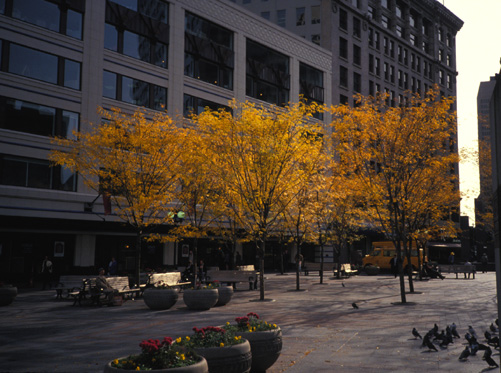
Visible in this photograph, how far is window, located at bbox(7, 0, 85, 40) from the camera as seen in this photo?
3064cm

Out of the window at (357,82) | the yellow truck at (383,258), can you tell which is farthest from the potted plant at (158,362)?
the window at (357,82)

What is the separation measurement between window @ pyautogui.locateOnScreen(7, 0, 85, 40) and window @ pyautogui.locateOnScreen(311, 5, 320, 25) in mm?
32123

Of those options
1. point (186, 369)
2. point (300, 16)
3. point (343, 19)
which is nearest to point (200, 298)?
point (186, 369)

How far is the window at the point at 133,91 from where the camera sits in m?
34.9

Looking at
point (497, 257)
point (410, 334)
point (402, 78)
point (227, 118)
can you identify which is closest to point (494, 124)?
point (497, 257)

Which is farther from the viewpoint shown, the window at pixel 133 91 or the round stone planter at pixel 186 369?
the window at pixel 133 91

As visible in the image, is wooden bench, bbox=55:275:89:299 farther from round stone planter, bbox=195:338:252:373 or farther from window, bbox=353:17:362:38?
window, bbox=353:17:362:38

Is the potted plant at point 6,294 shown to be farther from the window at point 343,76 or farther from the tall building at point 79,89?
the window at point 343,76

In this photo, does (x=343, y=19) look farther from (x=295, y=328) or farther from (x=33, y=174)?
(x=295, y=328)

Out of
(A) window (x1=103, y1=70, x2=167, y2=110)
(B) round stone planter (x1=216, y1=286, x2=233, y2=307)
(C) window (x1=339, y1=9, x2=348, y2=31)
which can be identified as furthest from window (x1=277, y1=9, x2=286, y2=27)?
(B) round stone planter (x1=216, y1=286, x2=233, y2=307)

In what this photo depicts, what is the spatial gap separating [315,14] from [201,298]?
4847cm

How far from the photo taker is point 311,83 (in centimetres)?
5262

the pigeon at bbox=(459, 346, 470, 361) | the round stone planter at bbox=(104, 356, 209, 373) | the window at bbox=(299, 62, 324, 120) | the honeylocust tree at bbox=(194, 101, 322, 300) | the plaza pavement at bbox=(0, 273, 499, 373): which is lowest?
the plaza pavement at bbox=(0, 273, 499, 373)

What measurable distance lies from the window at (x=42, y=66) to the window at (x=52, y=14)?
1732 millimetres
